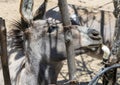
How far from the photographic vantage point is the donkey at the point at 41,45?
365 cm

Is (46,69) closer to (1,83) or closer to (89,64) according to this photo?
(1,83)

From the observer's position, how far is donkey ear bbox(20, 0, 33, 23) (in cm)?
289

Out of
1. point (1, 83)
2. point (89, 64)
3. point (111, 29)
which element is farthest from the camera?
point (89, 64)

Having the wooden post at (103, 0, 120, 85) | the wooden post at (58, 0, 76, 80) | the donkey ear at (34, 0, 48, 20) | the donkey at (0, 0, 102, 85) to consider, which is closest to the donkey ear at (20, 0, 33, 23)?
the donkey at (0, 0, 102, 85)

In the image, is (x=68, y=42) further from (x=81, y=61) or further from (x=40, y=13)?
(x=81, y=61)

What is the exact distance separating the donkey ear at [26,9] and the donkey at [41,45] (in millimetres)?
161

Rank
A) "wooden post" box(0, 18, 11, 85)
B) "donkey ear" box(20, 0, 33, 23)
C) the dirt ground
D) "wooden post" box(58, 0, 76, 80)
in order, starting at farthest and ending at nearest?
the dirt ground < "donkey ear" box(20, 0, 33, 23) < "wooden post" box(58, 0, 76, 80) < "wooden post" box(0, 18, 11, 85)

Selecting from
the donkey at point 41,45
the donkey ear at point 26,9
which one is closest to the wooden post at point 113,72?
the donkey ear at point 26,9

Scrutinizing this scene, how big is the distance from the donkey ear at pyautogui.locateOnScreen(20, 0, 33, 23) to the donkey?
0.16 metres

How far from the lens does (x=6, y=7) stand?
901cm

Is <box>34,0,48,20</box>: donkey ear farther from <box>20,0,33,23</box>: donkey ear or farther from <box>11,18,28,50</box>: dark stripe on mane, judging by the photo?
<box>20,0,33,23</box>: donkey ear

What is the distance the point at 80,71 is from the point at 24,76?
7.24 feet

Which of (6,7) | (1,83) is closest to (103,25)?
(1,83)

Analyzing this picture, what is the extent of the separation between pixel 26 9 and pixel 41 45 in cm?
74
